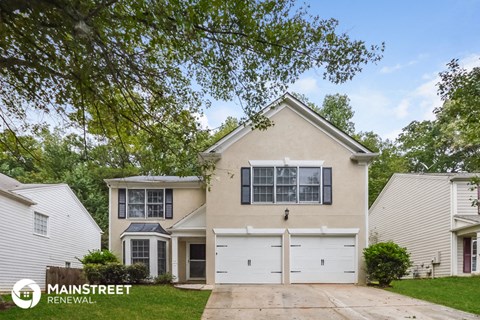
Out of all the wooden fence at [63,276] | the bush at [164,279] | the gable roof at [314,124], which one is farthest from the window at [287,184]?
the wooden fence at [63,276]

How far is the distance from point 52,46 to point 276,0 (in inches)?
163

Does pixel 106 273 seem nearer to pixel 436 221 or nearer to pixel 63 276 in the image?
pixel 63 276

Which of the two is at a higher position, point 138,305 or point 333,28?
point 333,28

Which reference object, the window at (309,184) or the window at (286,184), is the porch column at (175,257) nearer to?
the window at (286,184)

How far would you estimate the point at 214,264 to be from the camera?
56.4ft

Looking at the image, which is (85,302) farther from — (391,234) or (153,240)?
(391,234)

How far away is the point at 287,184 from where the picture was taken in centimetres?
1753

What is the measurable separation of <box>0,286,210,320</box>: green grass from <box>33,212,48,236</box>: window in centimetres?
793

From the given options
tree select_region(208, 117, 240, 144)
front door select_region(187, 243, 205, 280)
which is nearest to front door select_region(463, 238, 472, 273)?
front door select_region(187, 243, 205, 280)

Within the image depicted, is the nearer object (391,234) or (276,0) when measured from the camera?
(276,0)

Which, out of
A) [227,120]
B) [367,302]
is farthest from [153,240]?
[227,120]

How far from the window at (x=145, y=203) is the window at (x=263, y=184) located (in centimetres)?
536

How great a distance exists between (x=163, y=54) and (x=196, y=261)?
12.6m

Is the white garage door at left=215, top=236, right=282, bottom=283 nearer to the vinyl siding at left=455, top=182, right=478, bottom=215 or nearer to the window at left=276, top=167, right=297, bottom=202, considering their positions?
the window at left=276, top=167, right=297, bottom=202
